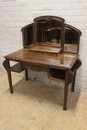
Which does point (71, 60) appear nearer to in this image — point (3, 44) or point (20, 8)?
point (20, 8)

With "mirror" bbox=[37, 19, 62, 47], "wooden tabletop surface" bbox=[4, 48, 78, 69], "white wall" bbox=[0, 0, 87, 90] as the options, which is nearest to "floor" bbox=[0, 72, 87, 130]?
"white wall" bbox=[0, 0, 87, 90]

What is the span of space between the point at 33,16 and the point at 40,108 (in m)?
1.34

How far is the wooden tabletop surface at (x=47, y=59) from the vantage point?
1.55 meters

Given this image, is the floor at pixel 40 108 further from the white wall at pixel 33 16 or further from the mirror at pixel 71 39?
the mirror at pixel 71 39

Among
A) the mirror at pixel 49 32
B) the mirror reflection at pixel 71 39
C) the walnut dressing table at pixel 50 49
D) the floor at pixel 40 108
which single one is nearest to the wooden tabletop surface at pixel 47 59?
the walnut dressing table at pixel 50 49

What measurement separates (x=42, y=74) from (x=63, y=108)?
2.56ft

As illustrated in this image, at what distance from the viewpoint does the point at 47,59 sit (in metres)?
1.67

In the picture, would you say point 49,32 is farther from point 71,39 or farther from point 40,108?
point 40,108

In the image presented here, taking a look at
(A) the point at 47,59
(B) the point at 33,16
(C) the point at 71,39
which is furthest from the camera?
(B) the point at 33,16

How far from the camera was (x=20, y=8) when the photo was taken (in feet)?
6.77

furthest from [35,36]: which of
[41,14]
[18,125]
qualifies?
[18,125]

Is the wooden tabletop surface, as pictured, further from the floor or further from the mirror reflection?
the floor

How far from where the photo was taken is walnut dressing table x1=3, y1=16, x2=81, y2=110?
64.7 inches

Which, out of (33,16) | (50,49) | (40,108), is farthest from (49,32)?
(40,108)
